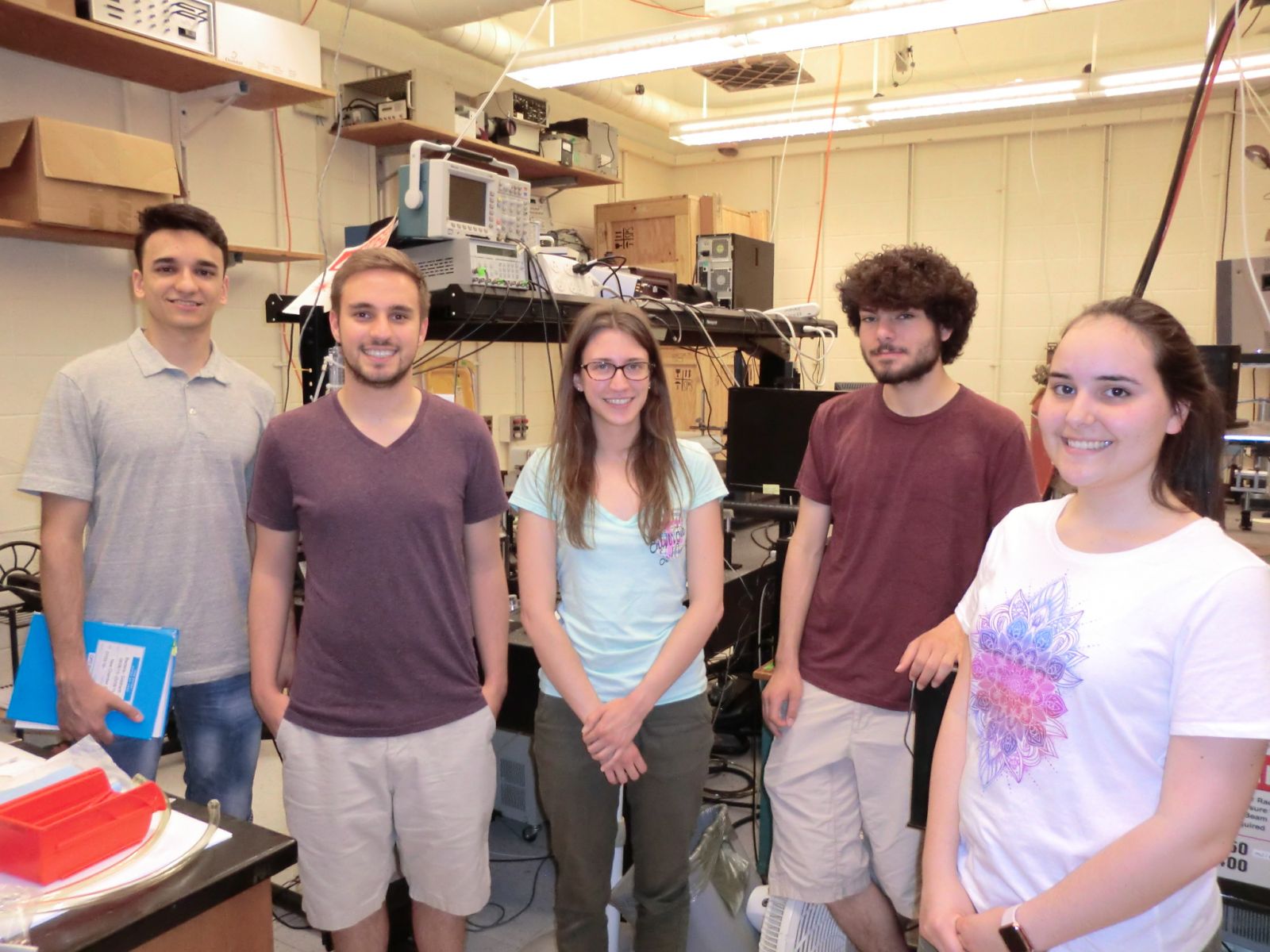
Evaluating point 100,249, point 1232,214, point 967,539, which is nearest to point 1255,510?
point 967,539

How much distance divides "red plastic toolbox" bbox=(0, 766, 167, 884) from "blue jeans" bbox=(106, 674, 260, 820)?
23.6 inches

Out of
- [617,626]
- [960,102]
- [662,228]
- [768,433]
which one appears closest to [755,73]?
[662,228]

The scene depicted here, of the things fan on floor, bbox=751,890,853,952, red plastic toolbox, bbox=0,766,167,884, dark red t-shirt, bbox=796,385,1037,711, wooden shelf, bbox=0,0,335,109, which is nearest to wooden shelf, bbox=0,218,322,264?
wooden shelf, bbox=0,0,335,109

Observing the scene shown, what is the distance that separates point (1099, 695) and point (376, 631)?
39.0 inches

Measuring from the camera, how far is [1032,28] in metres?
5.34

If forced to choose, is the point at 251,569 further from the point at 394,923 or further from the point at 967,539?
the point at 967,539

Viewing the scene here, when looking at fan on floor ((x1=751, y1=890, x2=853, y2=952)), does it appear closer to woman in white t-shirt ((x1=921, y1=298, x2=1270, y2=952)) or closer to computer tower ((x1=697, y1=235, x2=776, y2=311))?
woman in white t-shirt ((x1=921, y1=298, x2=1270, y2=952))

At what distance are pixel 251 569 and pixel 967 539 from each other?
1.24 metres

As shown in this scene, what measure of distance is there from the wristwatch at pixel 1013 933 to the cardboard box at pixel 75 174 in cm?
287

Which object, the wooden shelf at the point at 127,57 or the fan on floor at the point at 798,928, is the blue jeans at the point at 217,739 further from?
the wooden shelf at the point at 127,57

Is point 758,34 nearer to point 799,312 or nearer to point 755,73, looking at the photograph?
point 799,312

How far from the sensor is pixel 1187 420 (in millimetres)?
948

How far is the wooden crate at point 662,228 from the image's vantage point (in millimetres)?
5430

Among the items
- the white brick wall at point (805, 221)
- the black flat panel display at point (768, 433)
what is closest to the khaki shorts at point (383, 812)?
the black flat panel display at point (768, 433)
